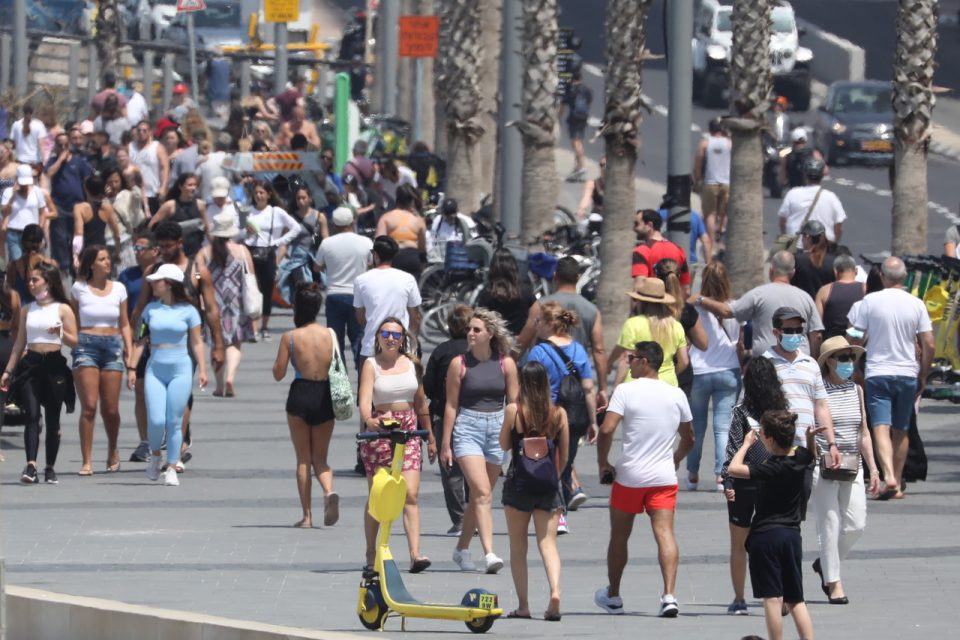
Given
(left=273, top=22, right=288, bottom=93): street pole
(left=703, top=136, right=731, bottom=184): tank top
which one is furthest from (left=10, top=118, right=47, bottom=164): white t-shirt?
(left=703, top=136, right=731, bottom=184): tank top

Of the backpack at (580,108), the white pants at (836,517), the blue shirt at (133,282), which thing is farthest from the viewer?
the backpack at (580,108)

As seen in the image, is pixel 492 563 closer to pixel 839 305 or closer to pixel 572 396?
pixel 572 396

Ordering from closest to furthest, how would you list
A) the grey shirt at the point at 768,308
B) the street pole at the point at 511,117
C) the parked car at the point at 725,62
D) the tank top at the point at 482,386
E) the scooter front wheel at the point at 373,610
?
1. the scooter front wheel at the point at 373,610
2. the tank top at the point at 482,386
3. the grey shirt at the point at 768,308
4. the street pole at the point at 511,117
5. the parked car at the point at 725,62

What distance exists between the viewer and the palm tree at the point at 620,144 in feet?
76.1

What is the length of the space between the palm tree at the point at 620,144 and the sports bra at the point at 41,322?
292 inches

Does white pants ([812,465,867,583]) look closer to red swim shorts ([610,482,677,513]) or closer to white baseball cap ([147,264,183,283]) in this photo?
red swim shorts ([610,482,677,513])

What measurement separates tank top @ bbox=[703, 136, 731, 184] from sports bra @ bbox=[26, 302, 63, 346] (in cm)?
1455

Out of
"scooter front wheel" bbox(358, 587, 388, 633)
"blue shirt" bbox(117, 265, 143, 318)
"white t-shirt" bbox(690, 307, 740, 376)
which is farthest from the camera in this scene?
"blue shirt" bbox(117, 265, 143, 318)

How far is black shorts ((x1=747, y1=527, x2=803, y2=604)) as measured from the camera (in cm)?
1098

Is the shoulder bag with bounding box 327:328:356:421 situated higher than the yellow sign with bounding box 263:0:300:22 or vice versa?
the yellow sign with bounding box 263:0:300:22

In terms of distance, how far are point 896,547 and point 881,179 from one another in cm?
3146

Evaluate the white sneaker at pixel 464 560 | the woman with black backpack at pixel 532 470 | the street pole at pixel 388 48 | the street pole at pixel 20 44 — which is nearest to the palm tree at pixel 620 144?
the white sneaker at pixel 464 560

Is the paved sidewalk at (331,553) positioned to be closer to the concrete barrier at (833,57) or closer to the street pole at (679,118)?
the street pole at (679,118)

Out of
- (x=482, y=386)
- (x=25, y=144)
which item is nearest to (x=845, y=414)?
(x=482, y=386)
